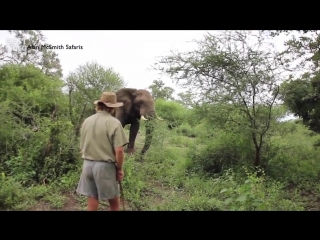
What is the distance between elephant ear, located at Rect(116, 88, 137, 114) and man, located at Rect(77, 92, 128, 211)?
618 centimetres

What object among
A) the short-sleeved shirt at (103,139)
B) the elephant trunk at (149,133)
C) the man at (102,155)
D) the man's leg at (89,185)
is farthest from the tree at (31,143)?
the short-sleeved shirt at (103,139)

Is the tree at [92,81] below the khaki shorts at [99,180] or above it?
above

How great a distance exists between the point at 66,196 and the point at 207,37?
4.89 meters

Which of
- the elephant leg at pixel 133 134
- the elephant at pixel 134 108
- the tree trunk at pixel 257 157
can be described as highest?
the elephant at pixel 134 108

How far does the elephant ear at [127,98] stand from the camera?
36.3ft

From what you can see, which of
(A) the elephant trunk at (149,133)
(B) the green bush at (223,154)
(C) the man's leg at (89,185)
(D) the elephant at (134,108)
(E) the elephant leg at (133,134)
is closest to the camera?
(C) the man's leg at (89,185)

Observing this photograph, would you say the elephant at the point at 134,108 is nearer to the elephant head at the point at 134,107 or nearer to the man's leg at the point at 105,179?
the elephant head at the point at 134,107

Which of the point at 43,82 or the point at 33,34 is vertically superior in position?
the point at 33,34

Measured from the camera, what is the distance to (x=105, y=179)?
470 cm

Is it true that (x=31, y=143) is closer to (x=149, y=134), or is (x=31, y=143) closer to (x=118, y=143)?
(x=149, y=134)

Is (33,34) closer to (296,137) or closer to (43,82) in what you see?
(43,82)

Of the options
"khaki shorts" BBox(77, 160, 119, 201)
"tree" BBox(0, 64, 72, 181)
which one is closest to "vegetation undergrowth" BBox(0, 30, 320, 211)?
"tree" BBox(0, 64, 72, 181)

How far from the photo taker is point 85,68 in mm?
13125
